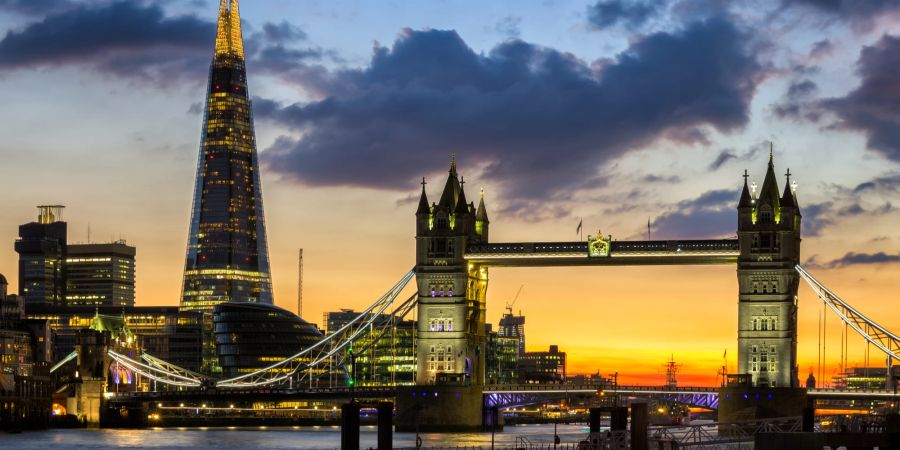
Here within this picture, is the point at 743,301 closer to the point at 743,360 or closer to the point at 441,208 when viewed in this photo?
the point at 743,360

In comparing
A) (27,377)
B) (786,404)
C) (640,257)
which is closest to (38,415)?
(27,377)

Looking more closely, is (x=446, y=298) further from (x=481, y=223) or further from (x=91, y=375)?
(x=91, y=375)

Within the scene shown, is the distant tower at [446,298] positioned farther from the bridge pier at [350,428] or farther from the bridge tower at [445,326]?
the bridge pier at [350,428]

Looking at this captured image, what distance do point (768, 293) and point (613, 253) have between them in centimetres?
1407

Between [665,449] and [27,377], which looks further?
[27,377]

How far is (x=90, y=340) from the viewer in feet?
625

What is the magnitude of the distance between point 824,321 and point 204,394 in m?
60.8

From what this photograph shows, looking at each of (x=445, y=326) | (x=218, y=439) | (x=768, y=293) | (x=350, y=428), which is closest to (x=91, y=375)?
(x=218, y=439)

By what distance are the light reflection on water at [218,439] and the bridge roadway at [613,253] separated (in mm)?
15977

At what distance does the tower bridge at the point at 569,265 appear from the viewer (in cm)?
15038

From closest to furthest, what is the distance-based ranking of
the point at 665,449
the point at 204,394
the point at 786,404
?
the point at 665,449 → the point at 786,404 → the point at 204,394

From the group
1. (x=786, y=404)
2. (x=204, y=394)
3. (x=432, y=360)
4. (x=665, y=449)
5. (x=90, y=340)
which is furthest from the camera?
(x=90, y=340)

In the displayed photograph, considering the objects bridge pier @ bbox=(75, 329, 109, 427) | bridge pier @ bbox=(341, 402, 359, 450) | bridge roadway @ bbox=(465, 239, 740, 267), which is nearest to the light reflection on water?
bridge pier @ bbox=(75, 329, 109, 427)

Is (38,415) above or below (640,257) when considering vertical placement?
below
